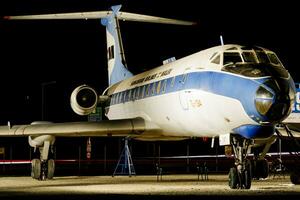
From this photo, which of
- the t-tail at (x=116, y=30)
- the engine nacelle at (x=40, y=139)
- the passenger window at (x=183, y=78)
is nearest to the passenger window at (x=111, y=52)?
the t-tail at (x=116, y=30)

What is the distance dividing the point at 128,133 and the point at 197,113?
4.86 meters

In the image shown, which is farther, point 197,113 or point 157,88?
point 157,88

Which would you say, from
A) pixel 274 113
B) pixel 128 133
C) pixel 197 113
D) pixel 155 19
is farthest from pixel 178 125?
pixel 155 19

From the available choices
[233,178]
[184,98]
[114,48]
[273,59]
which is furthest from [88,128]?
[114,48]

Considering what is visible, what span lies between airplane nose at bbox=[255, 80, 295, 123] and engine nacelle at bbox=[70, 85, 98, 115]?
10810mm

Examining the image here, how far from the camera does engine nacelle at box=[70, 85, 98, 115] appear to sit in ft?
82.1

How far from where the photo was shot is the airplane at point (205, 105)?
15.9 meters

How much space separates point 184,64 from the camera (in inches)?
766

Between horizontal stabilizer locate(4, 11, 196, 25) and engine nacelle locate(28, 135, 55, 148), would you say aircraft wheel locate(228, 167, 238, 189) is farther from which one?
horizontal stabilizer locate(4, 11, 196, 25)

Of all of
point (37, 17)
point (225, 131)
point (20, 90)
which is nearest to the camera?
point (225, 131)

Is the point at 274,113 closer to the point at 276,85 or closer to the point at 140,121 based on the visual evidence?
the point at 276,85

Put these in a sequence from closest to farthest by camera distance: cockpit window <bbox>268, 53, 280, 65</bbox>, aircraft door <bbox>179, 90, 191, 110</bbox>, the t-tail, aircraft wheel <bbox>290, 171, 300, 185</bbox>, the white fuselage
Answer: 1. the white fuselage
2. cockpit window <bbox>268, 53, 280, 65</bbox>
3. aircraft door <bbox>179, 90, 191, 110</bbox>
4. aircraft wheel <bbox>290, 171, 300, 185</bbox>
5. the t-tail

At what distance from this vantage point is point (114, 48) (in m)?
31.2

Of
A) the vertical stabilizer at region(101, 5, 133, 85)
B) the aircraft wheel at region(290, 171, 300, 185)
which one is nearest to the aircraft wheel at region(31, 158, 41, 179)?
the vertical stabilizer at region(101, 5, 133, 85)
